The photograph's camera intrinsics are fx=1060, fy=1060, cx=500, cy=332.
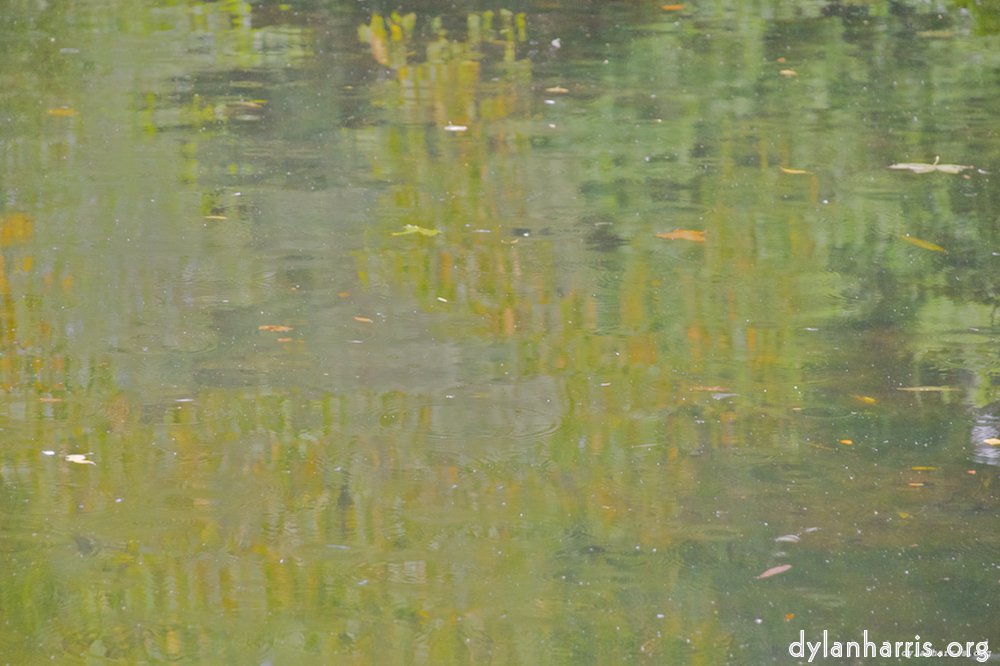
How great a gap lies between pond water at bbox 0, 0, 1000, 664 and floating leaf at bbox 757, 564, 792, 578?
0.04 ft

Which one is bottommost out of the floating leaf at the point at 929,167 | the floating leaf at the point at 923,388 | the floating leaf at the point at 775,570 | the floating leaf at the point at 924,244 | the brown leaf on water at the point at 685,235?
the floating leaf at the point at 775,570

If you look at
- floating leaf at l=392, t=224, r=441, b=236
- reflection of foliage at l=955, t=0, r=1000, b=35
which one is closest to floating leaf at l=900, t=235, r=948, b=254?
floating leaf at l=392, t=224, r=441, b=236

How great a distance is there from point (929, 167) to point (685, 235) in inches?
57.7

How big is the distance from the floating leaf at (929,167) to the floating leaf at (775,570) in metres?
2.96

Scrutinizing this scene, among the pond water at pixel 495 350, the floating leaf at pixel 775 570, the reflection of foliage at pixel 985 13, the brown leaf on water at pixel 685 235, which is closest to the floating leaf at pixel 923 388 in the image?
the pond water at pixel 495 350

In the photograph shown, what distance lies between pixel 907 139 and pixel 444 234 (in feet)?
8.50

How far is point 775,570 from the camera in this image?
2949 millimetres

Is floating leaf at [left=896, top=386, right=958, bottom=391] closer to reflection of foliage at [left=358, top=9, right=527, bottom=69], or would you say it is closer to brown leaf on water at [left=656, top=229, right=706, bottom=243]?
brown leaf on water at [left=656, top=229, right=706, bottom=243]

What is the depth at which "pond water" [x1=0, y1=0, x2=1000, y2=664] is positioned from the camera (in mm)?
2867

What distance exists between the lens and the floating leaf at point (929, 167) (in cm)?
521

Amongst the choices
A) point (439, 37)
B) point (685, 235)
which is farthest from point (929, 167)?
point (439, 37)

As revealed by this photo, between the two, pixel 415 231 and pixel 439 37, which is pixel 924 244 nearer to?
pixel 415 231

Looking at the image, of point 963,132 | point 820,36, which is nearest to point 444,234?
point 963,132

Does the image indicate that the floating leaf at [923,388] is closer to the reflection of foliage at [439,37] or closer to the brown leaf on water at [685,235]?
the brown leaf on water at [685,235]
